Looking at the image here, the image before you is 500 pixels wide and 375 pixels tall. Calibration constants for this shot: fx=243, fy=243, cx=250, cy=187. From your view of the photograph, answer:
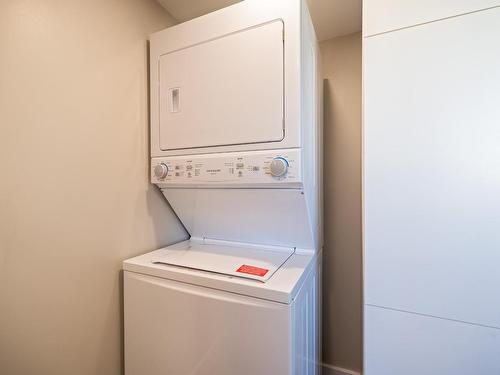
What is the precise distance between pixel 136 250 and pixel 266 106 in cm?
130

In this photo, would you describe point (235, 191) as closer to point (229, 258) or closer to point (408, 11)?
point (229, 258)

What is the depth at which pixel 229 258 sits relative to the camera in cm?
157

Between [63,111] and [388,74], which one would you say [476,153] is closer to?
[388,74]

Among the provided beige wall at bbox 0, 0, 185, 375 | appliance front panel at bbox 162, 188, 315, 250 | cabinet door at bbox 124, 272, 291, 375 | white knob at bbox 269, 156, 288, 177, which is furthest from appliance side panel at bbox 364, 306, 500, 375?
beige wall at bbox 0, 0, 185, 375

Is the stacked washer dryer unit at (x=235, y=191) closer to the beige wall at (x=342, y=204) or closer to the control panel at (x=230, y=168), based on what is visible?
the control panel at (x=230, y=168)

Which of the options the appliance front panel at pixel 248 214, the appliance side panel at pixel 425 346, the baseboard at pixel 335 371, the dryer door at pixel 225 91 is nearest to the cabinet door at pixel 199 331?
the appliance side panel at pixel 425 346

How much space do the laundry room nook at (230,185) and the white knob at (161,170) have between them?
1 centimetres

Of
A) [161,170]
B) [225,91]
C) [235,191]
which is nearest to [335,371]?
[235,191]

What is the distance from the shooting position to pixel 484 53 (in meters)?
1.00

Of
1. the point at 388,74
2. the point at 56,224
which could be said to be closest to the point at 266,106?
the point at 388,74

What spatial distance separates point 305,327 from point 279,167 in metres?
0.93

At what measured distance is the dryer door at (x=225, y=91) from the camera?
1337 mm

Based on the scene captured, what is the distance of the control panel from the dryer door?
3.3 inches

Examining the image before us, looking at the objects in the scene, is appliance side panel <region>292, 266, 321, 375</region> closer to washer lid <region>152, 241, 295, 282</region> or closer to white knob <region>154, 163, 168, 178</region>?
washer lid <region>152, 241, 295, 282</region>
